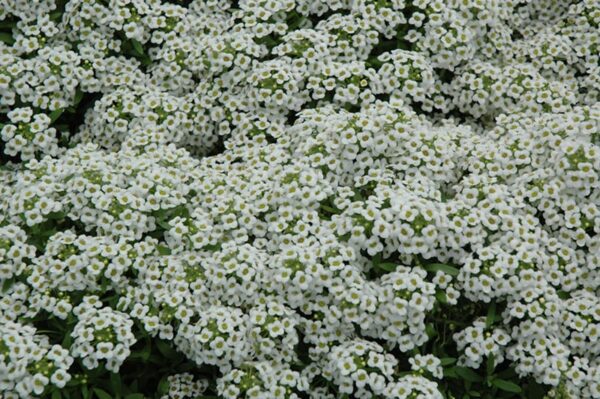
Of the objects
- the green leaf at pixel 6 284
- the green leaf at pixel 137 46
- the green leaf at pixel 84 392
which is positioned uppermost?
the green leaf at pixel 137 46

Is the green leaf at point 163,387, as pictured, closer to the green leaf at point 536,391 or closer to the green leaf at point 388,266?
the green leaf at point 388,266

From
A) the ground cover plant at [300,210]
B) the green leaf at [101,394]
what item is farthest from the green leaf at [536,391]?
the green leaf at [101,394]

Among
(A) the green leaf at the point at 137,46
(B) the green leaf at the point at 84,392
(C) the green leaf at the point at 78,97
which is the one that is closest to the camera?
(B) the green leaf at the point at 84,392

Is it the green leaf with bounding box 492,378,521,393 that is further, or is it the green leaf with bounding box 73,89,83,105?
the green leaf with bounding box 73,89,83,105

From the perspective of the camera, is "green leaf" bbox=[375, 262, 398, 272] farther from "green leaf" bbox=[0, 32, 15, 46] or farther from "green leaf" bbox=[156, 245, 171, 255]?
"green leaf" bbox=[0, 32, 15, 46]

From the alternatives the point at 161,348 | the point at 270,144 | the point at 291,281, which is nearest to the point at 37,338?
the point at 161,348

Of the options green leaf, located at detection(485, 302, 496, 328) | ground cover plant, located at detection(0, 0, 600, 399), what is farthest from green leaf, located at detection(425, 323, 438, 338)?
green leaf, located at detection(485, 302, 496, 328)

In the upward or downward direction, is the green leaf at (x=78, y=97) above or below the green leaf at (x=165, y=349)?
above
